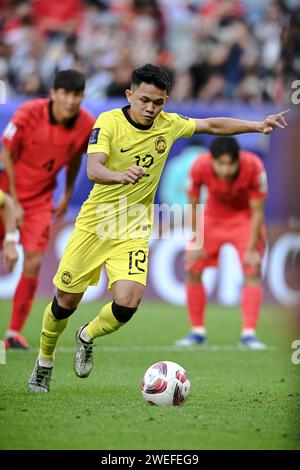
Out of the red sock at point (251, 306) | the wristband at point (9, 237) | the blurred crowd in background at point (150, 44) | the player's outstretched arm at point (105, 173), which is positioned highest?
the blurred crowd in background at point (150, 44)

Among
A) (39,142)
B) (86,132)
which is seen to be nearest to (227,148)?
(86,132)

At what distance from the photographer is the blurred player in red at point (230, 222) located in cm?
1114

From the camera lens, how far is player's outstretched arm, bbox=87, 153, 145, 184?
6270mm

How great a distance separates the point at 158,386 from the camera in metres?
6.79

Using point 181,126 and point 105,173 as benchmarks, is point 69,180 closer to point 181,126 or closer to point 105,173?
point 181,126

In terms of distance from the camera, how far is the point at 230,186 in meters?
11.4

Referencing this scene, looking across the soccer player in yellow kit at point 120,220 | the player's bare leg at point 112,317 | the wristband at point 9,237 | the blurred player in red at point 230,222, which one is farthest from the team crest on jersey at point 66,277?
the blurred player in red at point 230,222

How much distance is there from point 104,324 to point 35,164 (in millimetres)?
3610

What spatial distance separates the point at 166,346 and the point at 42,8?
29.0 ft

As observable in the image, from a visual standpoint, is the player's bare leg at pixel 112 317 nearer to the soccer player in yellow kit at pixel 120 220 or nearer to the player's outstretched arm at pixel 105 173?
the soccer player in yellow kit at pixel 120 220

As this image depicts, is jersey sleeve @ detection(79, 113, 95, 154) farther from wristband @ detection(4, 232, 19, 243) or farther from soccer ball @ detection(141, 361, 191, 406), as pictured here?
soccer ball @ detection(141, 361, 191, 406)

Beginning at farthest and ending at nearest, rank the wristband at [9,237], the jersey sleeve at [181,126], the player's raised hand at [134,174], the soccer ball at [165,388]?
1. the wristband at [9,237]
2. the jersey sleeve at [181,126]
3. the soccer ball at [165,388]
4. the player's raised hand at [134,174]

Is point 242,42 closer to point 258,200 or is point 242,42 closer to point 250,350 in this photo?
point 258,200
